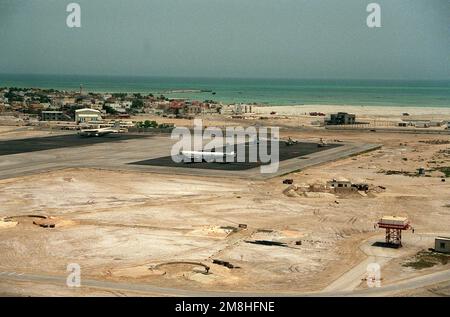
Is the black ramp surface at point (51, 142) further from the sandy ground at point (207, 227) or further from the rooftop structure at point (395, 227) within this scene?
the rooftop structure at point (395, 227)

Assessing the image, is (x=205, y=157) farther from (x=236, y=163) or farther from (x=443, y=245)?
(x=443, y=245)

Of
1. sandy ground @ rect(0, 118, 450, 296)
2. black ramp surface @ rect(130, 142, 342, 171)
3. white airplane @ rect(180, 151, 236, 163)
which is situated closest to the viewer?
sandy ground @ rect(0, 118, 450, 296)

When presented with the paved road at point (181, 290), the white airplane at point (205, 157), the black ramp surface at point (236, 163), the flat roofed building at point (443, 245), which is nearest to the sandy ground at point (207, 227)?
the paved road at point (181, 290)

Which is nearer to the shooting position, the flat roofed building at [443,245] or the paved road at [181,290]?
the paved road at [181,290]

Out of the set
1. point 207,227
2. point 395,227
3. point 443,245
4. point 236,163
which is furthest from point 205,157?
point 443,245

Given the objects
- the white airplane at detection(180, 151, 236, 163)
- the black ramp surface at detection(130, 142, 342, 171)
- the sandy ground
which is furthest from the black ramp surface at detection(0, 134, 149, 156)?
the white airplane at detection(180, 151, 236, 163)

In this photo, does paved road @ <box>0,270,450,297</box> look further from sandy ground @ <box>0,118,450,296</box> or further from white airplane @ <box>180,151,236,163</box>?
white airplane @ <box>180,151,236,163</box>
